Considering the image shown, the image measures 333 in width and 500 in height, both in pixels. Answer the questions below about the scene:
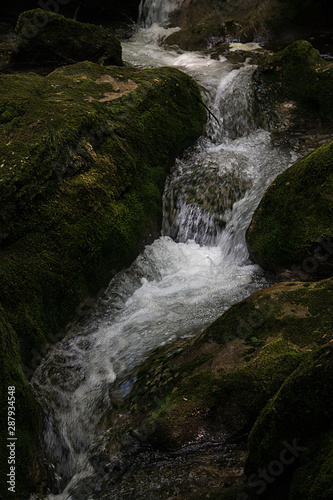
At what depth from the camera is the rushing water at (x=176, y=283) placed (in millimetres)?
3908

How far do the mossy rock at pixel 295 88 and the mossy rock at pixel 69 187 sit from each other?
99.9 inches

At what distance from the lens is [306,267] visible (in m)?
5.01

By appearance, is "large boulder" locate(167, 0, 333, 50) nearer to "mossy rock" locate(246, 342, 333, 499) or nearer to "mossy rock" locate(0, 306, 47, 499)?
"mossy rock" locate(0, 306, 47, 499)

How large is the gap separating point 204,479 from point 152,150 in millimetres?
4391

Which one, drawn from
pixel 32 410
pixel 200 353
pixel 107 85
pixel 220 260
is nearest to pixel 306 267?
pixel 220 260

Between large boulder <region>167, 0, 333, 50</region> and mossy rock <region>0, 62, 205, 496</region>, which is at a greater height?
large boulder <region>167, 0, 333, 50</region>

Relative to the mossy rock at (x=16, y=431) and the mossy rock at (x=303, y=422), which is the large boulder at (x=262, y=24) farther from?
the mossy rock at (x=303, y=422)

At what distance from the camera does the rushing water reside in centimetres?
391

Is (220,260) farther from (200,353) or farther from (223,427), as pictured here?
(223,427)

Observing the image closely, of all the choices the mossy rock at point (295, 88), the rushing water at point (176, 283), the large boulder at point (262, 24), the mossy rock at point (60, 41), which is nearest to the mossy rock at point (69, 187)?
the rushing water at point (176, 283)

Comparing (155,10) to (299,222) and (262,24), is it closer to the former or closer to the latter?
(262,24)

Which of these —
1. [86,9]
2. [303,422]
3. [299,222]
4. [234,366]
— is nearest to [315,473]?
[303,422]

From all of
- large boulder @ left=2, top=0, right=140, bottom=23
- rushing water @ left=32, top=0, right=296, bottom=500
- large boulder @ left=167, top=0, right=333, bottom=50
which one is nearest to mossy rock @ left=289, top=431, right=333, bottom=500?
rushing water @ left=32, top=0, right=296, bottom=500

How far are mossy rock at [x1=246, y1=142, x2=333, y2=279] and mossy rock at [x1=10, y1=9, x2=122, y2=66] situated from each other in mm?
5015
